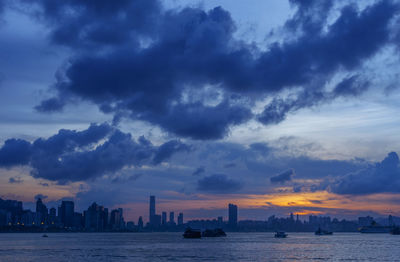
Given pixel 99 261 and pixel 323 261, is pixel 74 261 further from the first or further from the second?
pixel 323 261

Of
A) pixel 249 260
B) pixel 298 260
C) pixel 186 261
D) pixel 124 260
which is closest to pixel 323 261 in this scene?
pixel 298 260

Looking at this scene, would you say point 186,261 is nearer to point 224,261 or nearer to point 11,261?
point 224,261

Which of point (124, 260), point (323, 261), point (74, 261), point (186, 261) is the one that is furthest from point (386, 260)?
point (74, 261)

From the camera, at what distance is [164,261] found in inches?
5960

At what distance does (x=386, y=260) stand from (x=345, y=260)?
14.5m

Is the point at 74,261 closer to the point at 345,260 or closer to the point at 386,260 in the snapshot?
the point at 345,260

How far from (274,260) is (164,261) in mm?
37007

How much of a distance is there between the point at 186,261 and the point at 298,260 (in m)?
38.0

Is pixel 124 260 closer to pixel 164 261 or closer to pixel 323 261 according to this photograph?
pixel 164 261

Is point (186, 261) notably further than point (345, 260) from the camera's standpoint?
No

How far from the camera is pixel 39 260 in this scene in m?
159

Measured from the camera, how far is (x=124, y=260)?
6176 inches

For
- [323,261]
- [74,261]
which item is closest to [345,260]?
[323,261]

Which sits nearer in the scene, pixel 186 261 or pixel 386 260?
pixel 186 261
